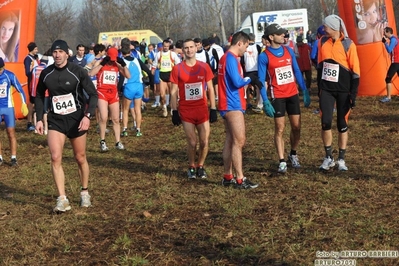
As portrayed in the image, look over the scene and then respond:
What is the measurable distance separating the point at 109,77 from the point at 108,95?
0.36 meters

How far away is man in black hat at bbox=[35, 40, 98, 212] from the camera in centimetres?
761

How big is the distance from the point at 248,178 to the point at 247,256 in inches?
136

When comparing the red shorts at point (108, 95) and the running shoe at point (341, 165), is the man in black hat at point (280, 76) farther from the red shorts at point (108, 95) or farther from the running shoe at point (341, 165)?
the red shorts at point (108, 95)

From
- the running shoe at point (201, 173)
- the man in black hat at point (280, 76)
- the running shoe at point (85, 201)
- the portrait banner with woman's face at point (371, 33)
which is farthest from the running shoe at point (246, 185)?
the portrait banner with woman's face at point (371, 33)

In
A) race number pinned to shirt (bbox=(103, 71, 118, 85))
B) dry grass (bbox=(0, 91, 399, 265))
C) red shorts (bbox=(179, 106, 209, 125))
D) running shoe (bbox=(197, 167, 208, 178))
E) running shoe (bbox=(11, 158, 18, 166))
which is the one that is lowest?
dry grass (bbox=(0, 91, 399, 265))

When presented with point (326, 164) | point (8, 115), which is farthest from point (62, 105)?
point (8, 115)

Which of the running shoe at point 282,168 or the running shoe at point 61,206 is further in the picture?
the running shoe at point 282,168

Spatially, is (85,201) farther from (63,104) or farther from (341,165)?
(341,165)

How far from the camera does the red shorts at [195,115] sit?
9.18 m

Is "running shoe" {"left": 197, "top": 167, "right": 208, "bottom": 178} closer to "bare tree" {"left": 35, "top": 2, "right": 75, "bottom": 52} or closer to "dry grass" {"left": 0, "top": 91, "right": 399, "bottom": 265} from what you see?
"dry grass" {"left": 0, "top": 91, "right": 399, "bottom": 265}

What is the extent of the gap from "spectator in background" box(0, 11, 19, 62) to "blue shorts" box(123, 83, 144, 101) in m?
7.09

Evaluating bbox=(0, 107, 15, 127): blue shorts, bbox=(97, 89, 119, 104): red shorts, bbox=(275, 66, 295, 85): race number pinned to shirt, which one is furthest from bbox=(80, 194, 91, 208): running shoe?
bbox=(97, 89, 119, 104): red shorts

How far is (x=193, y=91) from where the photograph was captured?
361 inches

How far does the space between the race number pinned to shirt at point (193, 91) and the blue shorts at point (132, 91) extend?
448cm
